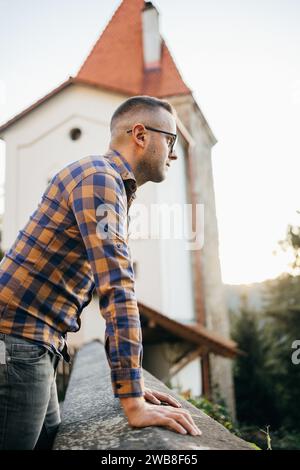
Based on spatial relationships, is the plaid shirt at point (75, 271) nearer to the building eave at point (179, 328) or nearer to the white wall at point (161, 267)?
the building eave at point (179, 328)

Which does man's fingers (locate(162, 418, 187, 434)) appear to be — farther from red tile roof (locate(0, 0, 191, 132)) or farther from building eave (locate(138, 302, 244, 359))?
red tile roof (locate(0, 0, 191, 132))

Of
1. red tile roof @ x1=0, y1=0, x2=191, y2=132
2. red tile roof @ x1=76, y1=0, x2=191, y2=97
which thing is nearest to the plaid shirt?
red tile roof @ x1=0, y1=0, x2=191, y2=132

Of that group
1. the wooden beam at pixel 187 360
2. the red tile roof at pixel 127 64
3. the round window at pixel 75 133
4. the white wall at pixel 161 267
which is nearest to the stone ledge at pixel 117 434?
the wooden beam at pixel 187 360

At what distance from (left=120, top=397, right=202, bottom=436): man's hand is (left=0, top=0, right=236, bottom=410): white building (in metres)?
8.64

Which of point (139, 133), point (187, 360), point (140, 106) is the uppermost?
point (140, 106)

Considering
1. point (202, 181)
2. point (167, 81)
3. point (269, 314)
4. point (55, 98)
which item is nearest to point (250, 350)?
point (269, 314)

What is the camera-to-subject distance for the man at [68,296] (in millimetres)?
1419

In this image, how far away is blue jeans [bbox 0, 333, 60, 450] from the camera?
4.84ft

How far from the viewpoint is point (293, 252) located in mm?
19453

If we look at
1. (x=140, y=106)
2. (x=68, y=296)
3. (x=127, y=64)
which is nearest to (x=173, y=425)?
(x=68, y=296)

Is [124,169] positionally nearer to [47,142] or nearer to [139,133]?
[139,133]

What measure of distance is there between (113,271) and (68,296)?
329 millimetres

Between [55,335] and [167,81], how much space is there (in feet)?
50.3

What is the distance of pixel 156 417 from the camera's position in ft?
4.56
